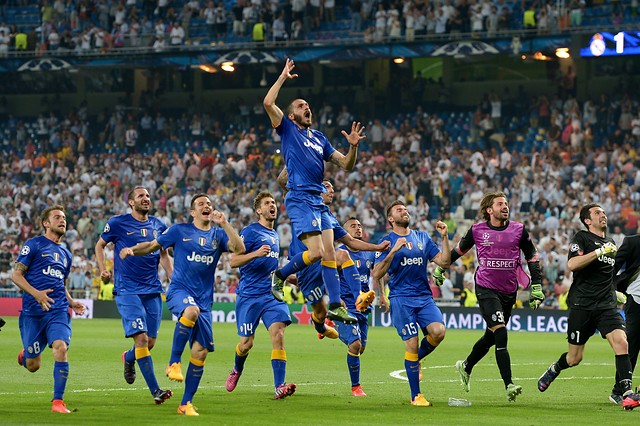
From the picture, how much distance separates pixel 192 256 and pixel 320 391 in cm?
376

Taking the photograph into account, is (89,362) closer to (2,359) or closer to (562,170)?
(2,359)

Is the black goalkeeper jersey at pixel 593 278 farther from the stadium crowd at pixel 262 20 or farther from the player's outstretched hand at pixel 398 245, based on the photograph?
the stadium crowd at pixel 262 20

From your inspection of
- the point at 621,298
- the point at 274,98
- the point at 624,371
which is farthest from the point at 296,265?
the point at 621,298

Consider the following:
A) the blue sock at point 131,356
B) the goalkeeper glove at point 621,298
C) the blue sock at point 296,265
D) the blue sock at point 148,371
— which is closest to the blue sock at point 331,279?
the blue sock at point 296,265

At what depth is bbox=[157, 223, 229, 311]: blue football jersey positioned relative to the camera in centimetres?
1383

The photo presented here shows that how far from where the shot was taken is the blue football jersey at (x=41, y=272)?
14070 mm

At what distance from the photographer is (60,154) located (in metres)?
47.3

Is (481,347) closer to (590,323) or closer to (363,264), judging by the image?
(590,323)

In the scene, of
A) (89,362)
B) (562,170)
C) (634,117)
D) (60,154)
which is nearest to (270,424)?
(89,362)

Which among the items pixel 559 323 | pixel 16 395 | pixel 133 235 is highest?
pixel 133 235

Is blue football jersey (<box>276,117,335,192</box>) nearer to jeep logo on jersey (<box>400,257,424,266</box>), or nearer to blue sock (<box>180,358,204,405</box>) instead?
jeep logo on jersey (<box>400,257,424,266</box>)

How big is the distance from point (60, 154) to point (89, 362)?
88.8 ft

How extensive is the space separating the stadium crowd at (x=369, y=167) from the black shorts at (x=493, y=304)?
742 inches

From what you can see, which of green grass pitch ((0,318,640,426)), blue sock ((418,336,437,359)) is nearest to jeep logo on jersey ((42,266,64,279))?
green grass pitch ((0,318,640,426))
